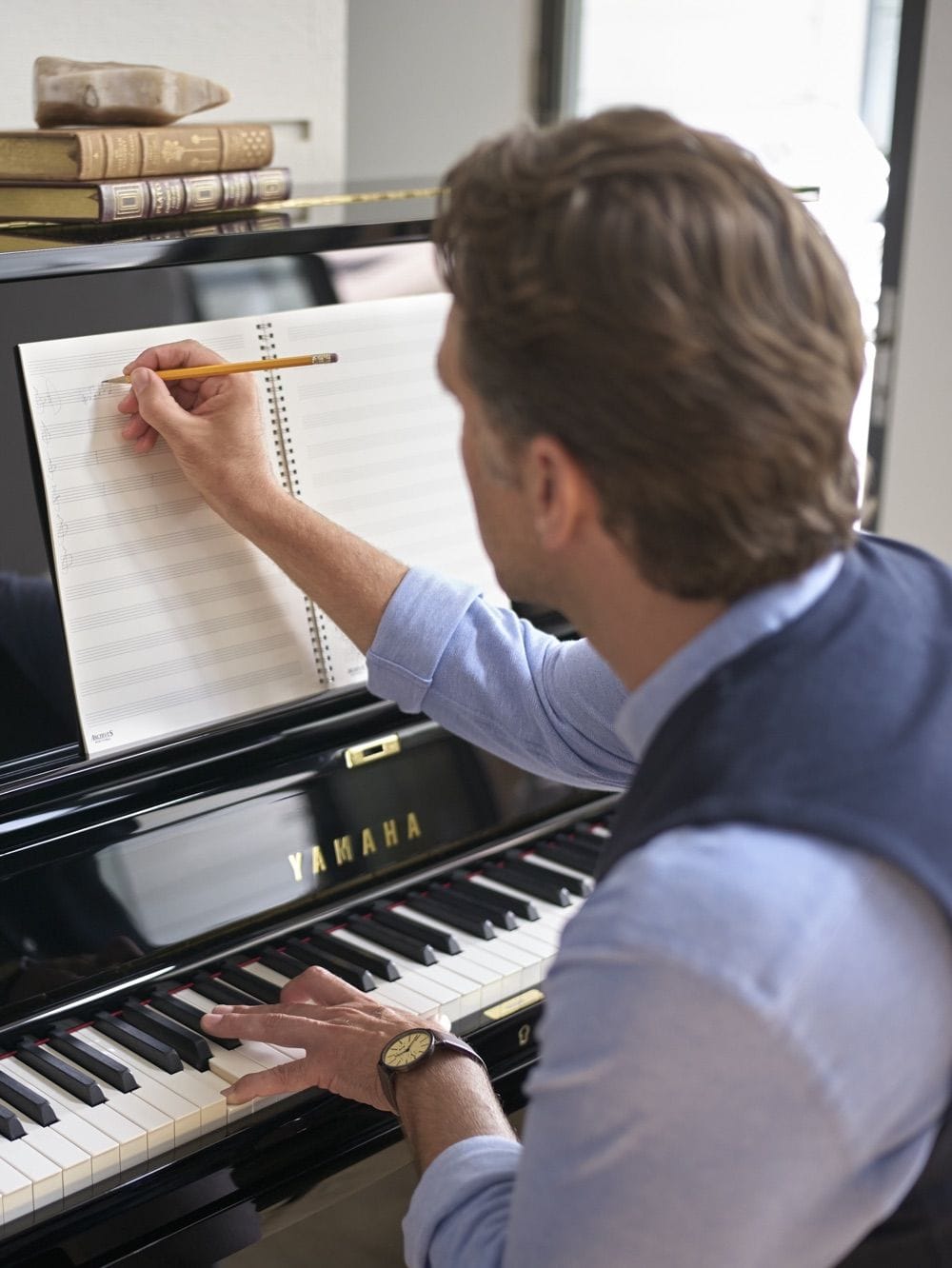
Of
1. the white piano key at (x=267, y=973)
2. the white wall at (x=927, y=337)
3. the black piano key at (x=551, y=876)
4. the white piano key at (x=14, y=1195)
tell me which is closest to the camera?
the white piano key at (x=14, y=1195)

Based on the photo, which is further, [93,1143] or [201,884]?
[201,884]

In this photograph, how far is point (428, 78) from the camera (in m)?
3.14

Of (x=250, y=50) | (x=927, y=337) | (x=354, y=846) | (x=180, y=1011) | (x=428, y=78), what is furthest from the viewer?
(x=428, y=78)

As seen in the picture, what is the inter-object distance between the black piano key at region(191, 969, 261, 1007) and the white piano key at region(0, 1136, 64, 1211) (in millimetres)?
247

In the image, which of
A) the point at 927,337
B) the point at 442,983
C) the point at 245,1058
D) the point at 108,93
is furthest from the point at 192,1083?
the point at 927,337

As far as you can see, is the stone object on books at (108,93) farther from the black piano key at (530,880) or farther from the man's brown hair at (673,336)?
the black piano key at (530,880)

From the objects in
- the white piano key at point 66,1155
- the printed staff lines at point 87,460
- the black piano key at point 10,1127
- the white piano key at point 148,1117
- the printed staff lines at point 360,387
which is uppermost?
the printed staff lines at point 360,387

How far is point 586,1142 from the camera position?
0.75 m

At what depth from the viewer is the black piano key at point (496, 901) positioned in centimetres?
149

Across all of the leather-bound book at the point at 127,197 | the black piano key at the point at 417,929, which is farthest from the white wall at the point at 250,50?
the black piano key at the point at 417,929

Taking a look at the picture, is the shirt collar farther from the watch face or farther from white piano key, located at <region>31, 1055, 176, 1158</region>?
white piano key, located at <region>31, 1055, 176, 1158</region>

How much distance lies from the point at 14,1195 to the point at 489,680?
2.07ft

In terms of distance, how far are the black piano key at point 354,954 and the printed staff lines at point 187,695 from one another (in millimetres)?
257

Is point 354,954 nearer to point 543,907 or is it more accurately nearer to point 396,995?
point 396,995
